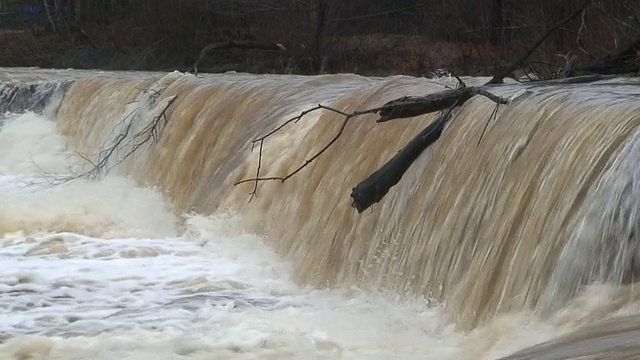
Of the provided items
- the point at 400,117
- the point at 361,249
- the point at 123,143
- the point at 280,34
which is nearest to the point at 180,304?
the point at 361,249

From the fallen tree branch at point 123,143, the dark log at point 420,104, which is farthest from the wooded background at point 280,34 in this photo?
the dark log at point 420,104

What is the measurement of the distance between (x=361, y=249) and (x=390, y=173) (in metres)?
1.22

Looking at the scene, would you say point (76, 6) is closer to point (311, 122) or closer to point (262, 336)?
point (311, 122)

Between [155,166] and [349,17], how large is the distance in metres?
15.6

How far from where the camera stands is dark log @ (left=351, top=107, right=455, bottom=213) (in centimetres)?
557

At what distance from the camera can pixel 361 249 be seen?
6914 millimetres

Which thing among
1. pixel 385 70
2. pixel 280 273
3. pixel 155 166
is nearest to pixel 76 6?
pixel 385 70

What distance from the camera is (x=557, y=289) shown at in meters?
4.80

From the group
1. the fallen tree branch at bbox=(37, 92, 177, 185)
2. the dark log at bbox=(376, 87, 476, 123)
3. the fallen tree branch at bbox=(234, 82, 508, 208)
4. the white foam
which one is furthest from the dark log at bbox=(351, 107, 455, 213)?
the fallen tree branch at bbox=(37, 92, 177, 185)

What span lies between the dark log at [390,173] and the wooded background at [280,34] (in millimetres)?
12554

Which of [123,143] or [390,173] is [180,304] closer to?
[390,173]

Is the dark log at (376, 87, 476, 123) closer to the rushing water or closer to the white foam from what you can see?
the rushing water

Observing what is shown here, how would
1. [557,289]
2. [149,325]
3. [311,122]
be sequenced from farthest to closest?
[311,122] < [149,325] < [557,289]

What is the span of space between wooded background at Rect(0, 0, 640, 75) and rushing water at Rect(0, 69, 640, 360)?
10.7m
